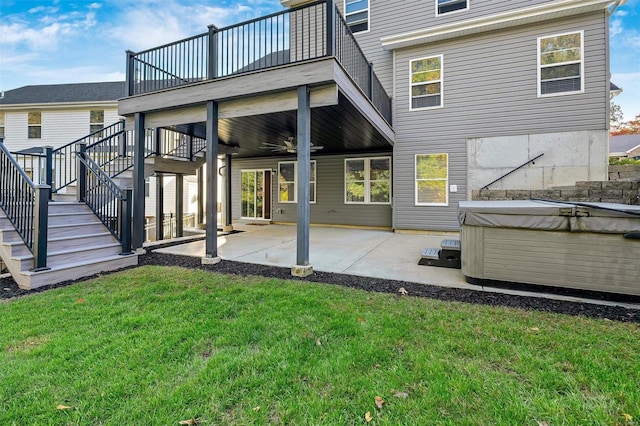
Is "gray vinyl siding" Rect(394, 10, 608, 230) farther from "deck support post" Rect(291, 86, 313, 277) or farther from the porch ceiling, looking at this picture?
"deck support post" Rect(291, 86, 313, 277)

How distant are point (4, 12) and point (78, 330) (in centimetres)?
1559


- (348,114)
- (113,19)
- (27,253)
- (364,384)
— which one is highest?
(113,19)

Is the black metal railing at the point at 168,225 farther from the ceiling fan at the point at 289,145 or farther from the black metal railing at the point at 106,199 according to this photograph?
the black metal railing at the point at 106,199

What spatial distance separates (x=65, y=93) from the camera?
14.5 meters

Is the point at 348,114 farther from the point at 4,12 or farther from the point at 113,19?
the point at 4,12

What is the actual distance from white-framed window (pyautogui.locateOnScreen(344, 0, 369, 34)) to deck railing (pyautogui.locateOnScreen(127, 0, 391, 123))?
4.69 metres

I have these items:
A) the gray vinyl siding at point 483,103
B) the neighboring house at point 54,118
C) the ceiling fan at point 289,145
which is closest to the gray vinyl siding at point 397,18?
the gray vinyl siding at point 483,103

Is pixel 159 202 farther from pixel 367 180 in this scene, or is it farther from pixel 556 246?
pixel 556 246

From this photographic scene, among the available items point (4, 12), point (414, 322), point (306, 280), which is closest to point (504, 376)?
point (414, 322)

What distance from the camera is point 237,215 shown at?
12648 mm

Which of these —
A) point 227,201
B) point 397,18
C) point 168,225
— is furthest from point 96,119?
point 397,18

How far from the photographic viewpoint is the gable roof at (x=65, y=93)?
1398cm

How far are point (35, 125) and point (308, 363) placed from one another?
1874 centimetres

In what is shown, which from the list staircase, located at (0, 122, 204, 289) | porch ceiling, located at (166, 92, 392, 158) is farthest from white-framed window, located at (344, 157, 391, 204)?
staircase, located at (0, 122, 204, 289)
